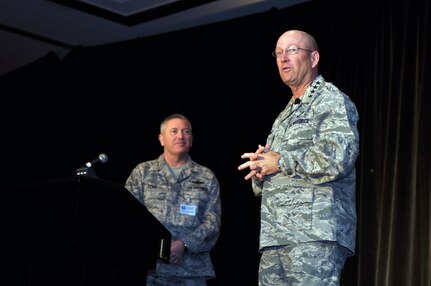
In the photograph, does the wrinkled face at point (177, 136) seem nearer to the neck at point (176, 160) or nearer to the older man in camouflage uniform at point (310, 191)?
the neck at point (176, 160)

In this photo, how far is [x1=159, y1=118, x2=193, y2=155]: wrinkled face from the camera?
14.5 ft

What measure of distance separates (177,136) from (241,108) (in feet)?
3.80

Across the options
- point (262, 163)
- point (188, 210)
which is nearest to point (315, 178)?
point (262, 163)

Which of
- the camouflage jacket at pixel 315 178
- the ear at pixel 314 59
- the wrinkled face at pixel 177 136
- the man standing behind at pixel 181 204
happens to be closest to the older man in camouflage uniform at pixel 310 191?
the camouflage jacket at pixel 315 178

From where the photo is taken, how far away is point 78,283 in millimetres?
2955

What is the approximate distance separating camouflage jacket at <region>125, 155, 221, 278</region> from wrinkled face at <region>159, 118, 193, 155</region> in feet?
0.34

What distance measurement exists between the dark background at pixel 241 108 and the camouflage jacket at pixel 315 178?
64.4 inches

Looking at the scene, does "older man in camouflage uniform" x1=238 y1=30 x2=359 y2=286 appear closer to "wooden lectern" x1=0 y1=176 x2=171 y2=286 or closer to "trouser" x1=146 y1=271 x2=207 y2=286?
"wooden lectern" x1=0 y1=176 x2=171 y2=286
